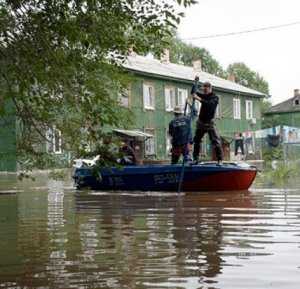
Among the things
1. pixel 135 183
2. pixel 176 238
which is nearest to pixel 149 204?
pixel 135 183

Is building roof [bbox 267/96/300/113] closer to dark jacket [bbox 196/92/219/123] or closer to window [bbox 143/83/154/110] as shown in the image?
window [bbox 143/83/154/110]

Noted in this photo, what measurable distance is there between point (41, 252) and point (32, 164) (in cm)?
208

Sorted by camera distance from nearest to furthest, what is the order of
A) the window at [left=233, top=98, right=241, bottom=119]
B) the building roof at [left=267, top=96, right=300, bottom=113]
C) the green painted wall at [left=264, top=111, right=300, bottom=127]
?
1. the window at [left=233, top=98, right=241, bottom=119]
2. the green painted wall at [left=264, top=111, right=300, bottom=127]
3. the building roof at [left=267, top=96, right=300, bottom=113]

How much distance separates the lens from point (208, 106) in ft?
51.2

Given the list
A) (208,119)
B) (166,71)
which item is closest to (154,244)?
(208,119)

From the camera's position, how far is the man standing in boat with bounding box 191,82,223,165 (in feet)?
51.2

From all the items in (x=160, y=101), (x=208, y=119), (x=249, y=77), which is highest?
(x=249, y=77)

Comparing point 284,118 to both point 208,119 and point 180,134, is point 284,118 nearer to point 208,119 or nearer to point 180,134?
point 180,134

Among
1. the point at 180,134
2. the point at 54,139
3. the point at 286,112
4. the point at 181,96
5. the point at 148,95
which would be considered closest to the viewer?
the point at 54,139

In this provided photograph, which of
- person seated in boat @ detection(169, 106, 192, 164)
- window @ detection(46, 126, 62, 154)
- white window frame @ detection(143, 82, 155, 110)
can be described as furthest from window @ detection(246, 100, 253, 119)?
window @ detection(46, 126, 62, 154)

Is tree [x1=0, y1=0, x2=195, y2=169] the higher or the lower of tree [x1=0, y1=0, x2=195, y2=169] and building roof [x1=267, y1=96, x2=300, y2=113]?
the lower

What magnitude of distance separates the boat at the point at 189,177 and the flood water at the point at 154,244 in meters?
1.73

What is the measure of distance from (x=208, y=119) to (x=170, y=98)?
31773mm

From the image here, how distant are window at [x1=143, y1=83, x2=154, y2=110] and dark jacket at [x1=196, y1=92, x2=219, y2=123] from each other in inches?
1112
